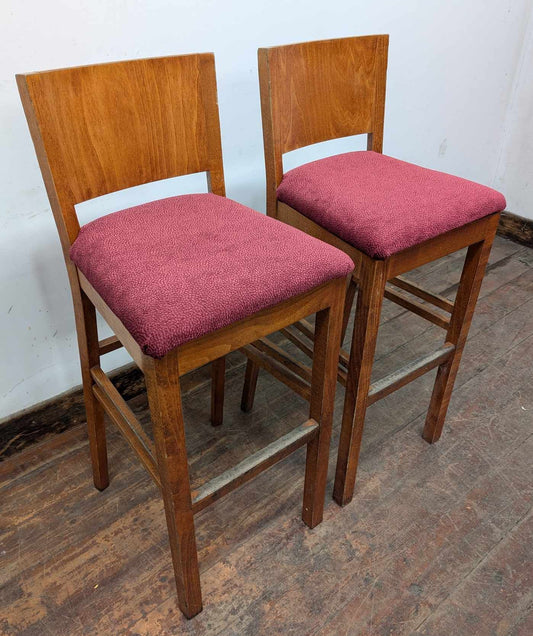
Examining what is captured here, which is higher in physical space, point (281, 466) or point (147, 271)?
point (147, 271)

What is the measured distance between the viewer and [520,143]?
7.83 ft

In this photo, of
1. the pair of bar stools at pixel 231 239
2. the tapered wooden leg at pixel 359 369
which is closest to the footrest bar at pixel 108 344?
the pair of bar stools at pixel 231 239

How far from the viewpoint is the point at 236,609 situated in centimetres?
110

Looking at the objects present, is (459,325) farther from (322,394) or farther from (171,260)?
(171,260)

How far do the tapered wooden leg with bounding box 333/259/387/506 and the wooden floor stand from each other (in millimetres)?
91

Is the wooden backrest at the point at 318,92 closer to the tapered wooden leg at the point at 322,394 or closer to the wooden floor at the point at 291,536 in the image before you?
the tapered wooden leg at the point at 322,394

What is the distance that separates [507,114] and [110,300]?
7.31ft

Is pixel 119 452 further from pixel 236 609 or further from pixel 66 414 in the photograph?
pixel 236 609

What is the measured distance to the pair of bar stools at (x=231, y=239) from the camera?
81 cm

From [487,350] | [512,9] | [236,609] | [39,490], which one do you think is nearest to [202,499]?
[236,609]

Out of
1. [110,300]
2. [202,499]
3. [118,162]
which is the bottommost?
[202,499]

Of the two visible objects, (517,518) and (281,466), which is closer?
(517,518)

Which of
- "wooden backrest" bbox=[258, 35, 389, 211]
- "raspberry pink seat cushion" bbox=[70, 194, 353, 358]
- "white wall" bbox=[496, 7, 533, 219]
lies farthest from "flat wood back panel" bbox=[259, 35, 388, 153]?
"white wall" bbox=[496, 7, 533, 219]

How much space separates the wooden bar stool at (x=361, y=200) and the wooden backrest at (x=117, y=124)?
147 millimetres
